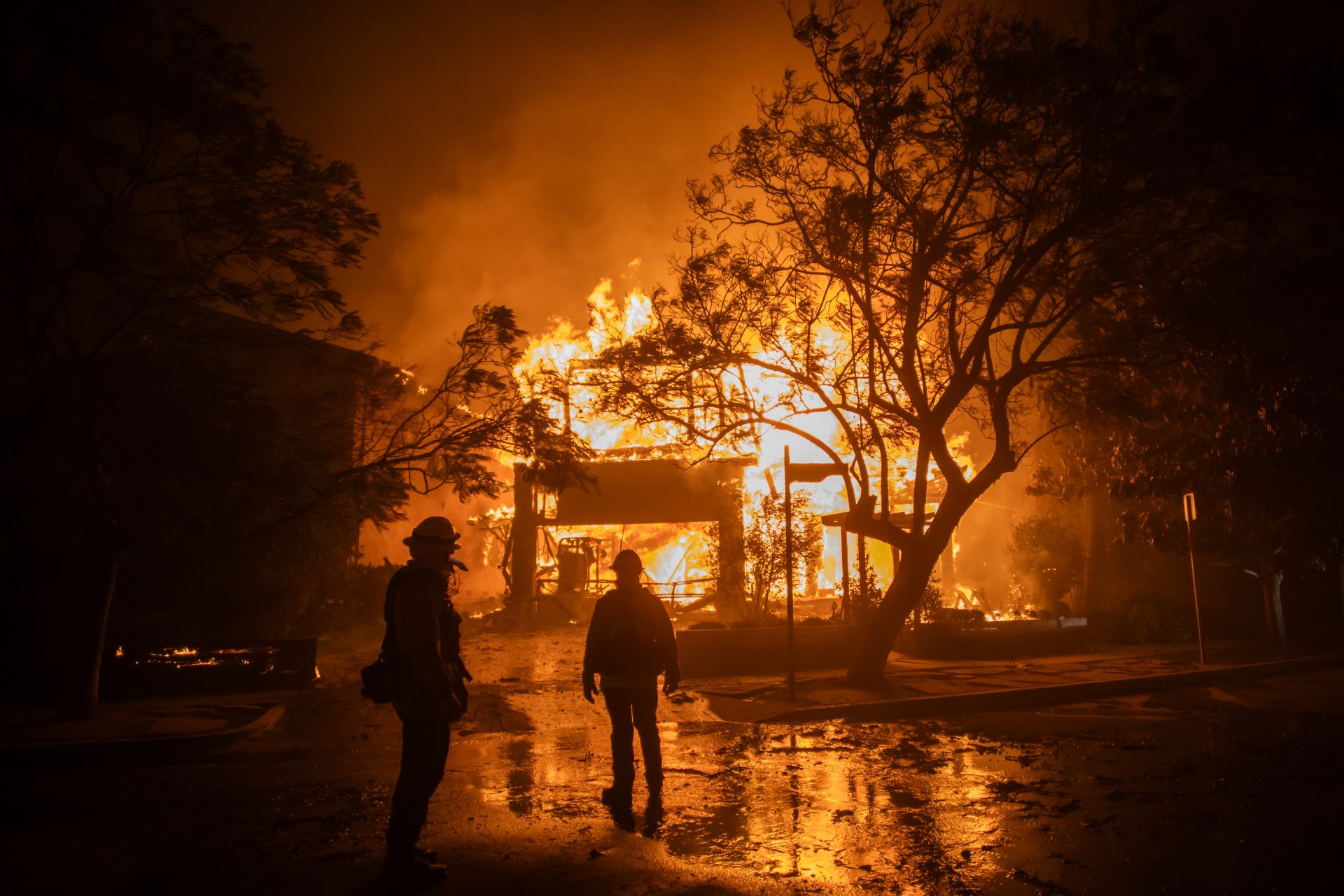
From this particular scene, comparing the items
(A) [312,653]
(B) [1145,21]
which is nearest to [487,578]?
(A) [312,653]

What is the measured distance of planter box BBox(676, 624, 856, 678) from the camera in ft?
46.5

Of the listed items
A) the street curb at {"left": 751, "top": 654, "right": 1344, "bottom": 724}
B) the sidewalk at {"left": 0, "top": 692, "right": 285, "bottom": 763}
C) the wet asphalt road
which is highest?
the street curb at {"left": 751, "top": 654, "right": 1344, "bottom": 724}

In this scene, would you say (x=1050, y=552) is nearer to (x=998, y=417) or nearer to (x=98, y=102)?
(x=998, y=417)

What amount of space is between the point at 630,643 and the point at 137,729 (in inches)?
262

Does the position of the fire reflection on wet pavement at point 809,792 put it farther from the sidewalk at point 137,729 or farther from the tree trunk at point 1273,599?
the tree trunk at point 1273,599

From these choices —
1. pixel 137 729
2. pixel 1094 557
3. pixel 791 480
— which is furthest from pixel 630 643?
pixel 1094 557

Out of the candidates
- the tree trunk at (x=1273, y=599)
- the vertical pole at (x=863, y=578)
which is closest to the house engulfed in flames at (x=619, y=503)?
the vertical pole at (x=863, y=578)

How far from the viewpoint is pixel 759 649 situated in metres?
14.6

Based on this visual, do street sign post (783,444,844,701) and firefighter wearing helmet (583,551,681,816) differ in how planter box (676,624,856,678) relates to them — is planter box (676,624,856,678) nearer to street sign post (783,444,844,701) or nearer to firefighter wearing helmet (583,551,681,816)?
street sign post (783,444,844,701)

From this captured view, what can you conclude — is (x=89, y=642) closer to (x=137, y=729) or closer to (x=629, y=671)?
(x=137, y=729)

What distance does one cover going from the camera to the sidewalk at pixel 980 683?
1091 centimetres

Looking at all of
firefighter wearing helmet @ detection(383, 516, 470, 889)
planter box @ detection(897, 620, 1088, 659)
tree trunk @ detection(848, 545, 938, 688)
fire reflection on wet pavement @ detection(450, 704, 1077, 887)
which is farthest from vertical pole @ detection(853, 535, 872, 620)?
firefighter wearing helmet @ detection(383, 516, 470, 889)

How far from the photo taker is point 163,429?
1018cm

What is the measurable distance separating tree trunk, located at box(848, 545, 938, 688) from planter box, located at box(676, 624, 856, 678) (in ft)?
5.75
